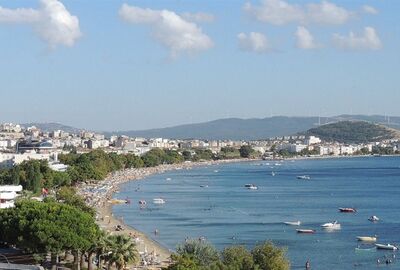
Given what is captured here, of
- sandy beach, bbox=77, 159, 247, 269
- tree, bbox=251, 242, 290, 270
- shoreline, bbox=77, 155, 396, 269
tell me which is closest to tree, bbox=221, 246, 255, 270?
tree, bbox=251, 242, 290, 270

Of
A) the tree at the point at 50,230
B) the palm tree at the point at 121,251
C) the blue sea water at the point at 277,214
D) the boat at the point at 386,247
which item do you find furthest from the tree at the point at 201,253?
the boat at the point at 386,247

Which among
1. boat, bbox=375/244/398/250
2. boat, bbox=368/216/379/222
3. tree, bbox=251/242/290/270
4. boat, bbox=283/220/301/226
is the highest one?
tree, bbox=251/242/290/270

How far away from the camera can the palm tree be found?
24734 mm

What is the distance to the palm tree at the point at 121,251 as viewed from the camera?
24734mm

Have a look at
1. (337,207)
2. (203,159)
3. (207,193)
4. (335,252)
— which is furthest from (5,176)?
(203,159)

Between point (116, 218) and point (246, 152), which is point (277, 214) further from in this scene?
point (246, 152)

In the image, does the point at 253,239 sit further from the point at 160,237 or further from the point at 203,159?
the point at 203,159

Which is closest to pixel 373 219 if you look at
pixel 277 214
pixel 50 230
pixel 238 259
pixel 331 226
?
pixel 331 226

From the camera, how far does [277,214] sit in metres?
52.2

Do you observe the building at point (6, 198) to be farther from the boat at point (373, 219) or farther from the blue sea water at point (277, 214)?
the boat at point (373, 219)

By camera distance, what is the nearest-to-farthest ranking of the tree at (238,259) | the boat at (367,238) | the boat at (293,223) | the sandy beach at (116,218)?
1. the tree at (238,259)
2. the sandy beach at (116,218)
3. the boat at (367,238)
4. the boat at (293,223)

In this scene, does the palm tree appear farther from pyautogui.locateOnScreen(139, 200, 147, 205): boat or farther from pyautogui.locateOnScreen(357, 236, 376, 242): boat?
pyautogui.locateOnScreen(139, 200, 147, 205): boat

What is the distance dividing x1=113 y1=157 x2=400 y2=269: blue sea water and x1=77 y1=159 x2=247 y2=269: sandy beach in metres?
0.87

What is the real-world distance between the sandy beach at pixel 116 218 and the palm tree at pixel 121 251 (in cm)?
465
